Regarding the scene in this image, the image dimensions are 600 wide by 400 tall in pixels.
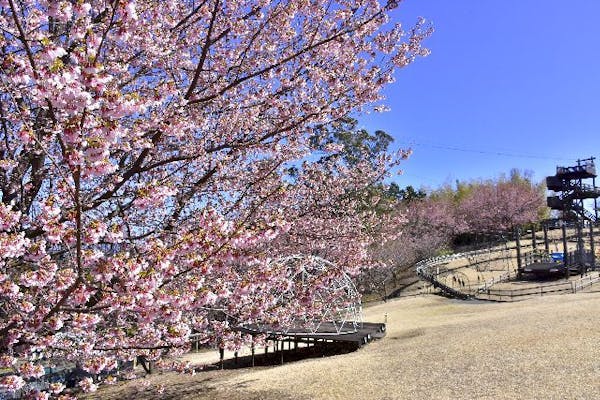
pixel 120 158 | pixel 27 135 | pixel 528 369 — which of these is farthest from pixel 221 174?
pixel 528 369

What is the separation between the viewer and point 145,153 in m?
6.50

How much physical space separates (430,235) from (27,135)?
50158 millimetres

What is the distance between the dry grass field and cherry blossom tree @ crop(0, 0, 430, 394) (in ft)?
9.26

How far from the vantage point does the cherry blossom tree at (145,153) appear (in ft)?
13.3

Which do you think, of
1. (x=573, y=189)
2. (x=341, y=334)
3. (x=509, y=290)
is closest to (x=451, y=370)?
(x=341, y=334)

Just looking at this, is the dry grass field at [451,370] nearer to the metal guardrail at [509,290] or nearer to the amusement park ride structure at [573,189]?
the metal guardrail at [509,290]

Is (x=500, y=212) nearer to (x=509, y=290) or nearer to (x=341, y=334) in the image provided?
(x=509, y=290)

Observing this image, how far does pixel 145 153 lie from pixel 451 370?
8.64 meters

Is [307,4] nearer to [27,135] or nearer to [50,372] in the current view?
[27,135]

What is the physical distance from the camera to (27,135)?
3.78 metres

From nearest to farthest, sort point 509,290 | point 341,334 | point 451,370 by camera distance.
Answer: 1. point 451,370
2. point 341,334
3. point 509,290

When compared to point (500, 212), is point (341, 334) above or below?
below

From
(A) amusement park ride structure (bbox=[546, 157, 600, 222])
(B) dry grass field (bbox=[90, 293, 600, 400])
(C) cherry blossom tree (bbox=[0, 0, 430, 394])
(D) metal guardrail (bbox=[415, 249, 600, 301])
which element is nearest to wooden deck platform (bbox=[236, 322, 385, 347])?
(B) dry grass field (bbox=[90, 293, 600, 400])

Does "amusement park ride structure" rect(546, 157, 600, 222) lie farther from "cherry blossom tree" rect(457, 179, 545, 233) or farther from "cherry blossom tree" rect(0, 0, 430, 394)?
"cherry blossom tree" rect(0, 0, 430, 394)
